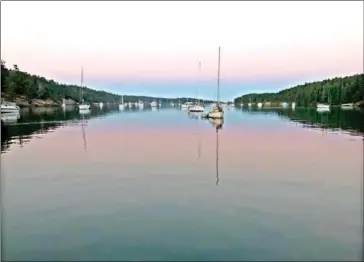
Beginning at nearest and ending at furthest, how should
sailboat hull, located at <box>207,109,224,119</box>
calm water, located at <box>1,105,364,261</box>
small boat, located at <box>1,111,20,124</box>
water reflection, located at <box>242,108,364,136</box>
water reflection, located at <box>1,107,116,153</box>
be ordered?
calm water, located at <box>1,105,364,261</box> → water reflection, located at <box>1,107,116,153</box> → water reflection, located at <box>242,108,364,136</box> → small boat, located at <box>1,111,20,124</box> → sailboat hull, located at <box>207,109,224,119</box>

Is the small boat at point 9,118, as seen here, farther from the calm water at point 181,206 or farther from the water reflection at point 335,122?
the water reflection at point 335,122

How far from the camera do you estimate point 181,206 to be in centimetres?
1619

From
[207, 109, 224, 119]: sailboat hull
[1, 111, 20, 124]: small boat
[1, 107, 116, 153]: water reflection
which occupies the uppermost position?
[207, 109, 224, 119]: sailboat hull

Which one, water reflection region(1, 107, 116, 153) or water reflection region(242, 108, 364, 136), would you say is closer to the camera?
water reflection region(1, 107, 116, 153)

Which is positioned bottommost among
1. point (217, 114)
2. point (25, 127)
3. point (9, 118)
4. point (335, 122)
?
point (25, 127)

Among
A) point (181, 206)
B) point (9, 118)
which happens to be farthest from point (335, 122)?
point (181, 206)

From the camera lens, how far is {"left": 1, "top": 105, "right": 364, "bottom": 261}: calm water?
11.7m

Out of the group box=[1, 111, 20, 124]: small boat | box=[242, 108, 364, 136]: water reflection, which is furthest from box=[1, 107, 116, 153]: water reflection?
box=[242, 108, 364, 136]: water reflection

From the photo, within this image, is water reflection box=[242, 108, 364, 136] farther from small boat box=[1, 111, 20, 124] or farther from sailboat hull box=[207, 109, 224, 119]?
small boat box=[1, 111, 20, 124]

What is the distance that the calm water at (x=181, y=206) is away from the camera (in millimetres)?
11719

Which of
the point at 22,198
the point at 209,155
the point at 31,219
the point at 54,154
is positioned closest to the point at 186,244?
the point at 31,219

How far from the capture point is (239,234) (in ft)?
42.1

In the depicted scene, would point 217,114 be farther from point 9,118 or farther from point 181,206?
point 181,206

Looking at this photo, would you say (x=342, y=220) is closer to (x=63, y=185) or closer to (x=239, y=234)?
(x=239, y=234)
